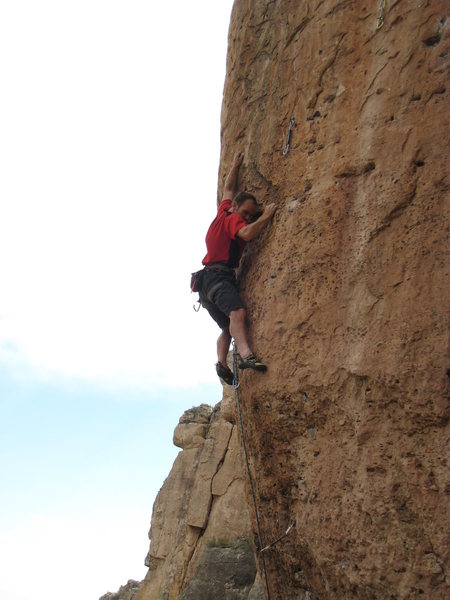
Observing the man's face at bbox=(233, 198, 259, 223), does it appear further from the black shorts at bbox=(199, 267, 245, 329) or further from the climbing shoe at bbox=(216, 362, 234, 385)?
the climbing shoe at bbox=(216, 362, 234, 385)

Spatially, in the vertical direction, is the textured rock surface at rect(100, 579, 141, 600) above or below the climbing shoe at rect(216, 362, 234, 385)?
below

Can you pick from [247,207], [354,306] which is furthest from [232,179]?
[354,306]

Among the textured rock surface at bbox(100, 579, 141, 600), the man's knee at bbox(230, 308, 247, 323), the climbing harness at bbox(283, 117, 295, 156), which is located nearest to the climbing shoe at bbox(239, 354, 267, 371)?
the man's knee at bbox(230, 308, 247, 323)

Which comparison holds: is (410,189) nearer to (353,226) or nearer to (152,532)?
(353,226)

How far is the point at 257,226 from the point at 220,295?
792 mm

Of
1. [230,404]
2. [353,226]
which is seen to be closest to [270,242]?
[353,226]

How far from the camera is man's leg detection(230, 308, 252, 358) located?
5824 millimetres

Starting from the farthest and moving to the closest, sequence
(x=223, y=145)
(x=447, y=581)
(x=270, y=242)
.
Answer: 1. (x=223, y=145)
2. (x=270, y=242)
3. (x=447, y=581)

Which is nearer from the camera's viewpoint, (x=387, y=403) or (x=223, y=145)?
(x=387, y=403)

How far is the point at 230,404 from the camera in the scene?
12703 mm

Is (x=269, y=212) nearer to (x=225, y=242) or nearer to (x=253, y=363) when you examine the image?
(x=225, y=242)

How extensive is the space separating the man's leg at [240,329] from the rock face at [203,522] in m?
5.51

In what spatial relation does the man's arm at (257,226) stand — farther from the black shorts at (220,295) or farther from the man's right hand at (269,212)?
the black shorts at (220,295)

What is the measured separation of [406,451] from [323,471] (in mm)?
793
